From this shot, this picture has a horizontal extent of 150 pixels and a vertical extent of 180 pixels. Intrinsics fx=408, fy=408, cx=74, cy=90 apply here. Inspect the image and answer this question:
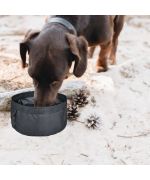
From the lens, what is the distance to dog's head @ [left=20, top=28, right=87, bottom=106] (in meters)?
2.93

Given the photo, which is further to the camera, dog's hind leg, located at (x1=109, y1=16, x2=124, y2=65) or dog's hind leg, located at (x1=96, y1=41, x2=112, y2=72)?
dog's hind leg, located at (x1=109, y1=16, x2=124, y2=65)

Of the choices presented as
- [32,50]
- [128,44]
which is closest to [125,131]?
[32,50]

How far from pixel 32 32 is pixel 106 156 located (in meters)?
1.14

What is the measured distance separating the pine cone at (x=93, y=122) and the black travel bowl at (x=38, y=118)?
237 millimetres

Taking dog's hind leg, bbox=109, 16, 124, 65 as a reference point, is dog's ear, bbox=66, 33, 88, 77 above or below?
above

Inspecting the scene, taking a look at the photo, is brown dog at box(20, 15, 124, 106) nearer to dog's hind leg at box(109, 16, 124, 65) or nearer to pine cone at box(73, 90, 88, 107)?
pine cone at box(73, 90, 88, 107)

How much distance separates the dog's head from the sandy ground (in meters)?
0.36

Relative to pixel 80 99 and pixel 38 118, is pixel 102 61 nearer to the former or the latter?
pixel 80 99

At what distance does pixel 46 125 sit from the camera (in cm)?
316

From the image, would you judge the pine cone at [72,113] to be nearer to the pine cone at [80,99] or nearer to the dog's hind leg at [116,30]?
the pine cone at [80,99]

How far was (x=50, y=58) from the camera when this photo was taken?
2.93m

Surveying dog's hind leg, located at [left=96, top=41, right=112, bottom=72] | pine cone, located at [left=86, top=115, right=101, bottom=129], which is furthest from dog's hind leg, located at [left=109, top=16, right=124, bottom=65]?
pine cone, located at [left=86, top=115, right=101, bottom=129]

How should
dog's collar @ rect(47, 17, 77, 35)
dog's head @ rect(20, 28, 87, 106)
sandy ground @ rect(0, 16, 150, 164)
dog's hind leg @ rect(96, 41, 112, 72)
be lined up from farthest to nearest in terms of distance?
dog's hind leg @ rect(96, 41, 112, 72), dog's collar @ rect(47, 17, 77, 35), sandy ground @ rect(0, 16, 150, 164), dog's head @ rect(20, 28, 87, 106)
